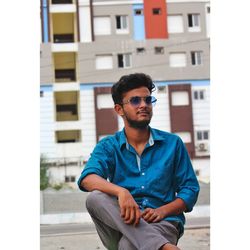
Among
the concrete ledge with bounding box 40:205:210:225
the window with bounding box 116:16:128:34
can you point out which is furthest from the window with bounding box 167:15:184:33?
the concrete ledge with bounding box 40:205:210:225

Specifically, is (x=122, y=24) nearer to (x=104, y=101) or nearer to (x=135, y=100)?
(x=104, y=101)

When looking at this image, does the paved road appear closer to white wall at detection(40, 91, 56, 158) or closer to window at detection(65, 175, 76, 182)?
white wall at detection(40, 91, 56, 158)

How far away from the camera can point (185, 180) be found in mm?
1498

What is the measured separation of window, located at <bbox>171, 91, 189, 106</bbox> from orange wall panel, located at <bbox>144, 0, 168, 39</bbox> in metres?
0.51

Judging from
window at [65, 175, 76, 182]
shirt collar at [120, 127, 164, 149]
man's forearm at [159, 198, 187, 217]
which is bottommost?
window at [65, 175, 76, 182]

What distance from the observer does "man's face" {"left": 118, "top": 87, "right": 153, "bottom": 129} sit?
59.2 inches

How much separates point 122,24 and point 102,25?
524 millimetres

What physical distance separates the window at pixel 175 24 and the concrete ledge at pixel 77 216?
4.68ft

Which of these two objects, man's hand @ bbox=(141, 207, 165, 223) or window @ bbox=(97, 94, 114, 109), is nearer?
man's hand @ bbox=(141, 207, 165, 223)

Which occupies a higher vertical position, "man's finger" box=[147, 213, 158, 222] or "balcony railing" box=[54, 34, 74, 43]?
"balcony railing" box=[54, 34, 74, 43]

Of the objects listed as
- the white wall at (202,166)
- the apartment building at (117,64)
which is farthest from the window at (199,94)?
the white wall at (202,166)

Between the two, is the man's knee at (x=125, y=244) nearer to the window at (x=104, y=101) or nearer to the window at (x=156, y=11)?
the window at (x=156, y=11)

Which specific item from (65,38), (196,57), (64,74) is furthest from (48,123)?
(196,57)

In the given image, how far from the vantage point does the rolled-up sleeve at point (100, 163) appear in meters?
1.43
